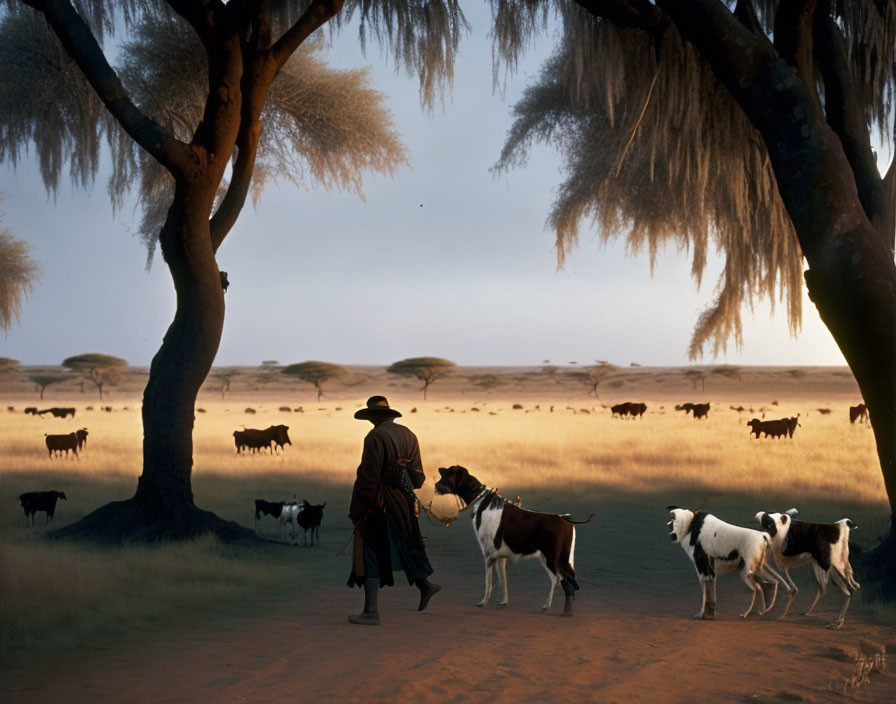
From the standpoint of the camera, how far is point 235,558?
11531 mm

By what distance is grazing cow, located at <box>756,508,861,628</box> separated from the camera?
7.84 m

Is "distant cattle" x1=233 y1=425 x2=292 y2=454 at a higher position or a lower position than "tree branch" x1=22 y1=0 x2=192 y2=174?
lower

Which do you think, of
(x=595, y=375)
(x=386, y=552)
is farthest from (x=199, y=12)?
(x=595, y=375)

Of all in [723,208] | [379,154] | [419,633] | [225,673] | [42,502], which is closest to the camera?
[225,673]

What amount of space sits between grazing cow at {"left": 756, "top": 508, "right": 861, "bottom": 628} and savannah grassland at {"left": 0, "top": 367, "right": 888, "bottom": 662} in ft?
3.61

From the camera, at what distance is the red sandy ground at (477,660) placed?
6004 millimetres

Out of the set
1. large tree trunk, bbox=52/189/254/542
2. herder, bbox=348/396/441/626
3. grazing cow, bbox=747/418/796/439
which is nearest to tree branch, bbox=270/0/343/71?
large tree trunk, bbox=52/189/254/542

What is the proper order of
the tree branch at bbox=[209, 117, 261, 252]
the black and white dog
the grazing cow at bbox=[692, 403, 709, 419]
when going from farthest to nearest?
the grazing cow at bbox=[692, 403, 709, 419] → the tree branch at bbox=[209, 117, 261, 252] → the black and white dog

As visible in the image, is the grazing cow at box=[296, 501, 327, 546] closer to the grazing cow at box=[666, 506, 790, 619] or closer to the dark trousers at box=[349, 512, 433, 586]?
the dark trousers at box=[349, 512, 433, 586]

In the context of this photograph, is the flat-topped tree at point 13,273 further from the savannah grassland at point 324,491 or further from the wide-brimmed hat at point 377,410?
the wide-brimmed hat at point 377,410

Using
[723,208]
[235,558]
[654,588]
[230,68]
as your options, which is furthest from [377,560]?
[723,208]

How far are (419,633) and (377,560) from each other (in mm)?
706

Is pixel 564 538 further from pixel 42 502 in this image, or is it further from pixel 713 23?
pixel 42 502

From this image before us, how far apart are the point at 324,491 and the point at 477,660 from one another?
12.6 metres
